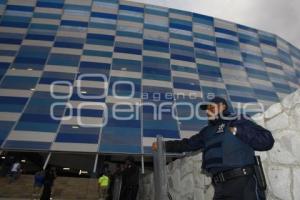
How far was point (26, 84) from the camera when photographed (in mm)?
21188

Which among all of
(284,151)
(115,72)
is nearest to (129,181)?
(284,151)

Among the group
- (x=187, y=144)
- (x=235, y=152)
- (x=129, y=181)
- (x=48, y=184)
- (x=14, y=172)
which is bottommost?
(x=235, y=152)

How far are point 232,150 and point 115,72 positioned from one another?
2043 centimetres

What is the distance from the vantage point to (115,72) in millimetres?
23094

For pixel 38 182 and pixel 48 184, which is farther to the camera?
pixel 38 182

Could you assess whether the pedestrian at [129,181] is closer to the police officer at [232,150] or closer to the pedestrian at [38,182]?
the police officer at [232,150]

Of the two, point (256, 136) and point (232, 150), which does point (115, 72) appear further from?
point (256, 136)

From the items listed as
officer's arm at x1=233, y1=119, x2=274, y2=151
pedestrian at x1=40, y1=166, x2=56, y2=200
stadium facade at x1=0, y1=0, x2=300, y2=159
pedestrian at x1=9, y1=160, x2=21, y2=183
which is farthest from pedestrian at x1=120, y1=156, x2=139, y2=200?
stadium facade at x1=0, y1=0, x2=300, y2=159

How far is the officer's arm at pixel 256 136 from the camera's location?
2.89 m

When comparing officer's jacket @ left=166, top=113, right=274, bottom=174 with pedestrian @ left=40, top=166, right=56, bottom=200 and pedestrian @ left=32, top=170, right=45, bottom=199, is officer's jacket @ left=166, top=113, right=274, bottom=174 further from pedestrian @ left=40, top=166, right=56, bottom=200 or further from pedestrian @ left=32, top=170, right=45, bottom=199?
pedestrian @ left=32, top=170, right=45, bottom=199

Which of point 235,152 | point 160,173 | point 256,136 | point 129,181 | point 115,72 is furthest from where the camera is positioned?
point 115,72

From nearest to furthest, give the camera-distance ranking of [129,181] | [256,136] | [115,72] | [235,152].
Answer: [256,136] < [235,152] < [129,181] < [115,72]

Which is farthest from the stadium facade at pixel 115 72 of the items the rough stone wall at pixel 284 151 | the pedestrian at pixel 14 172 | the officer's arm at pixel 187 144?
the rough stone wall at pixel 284 151

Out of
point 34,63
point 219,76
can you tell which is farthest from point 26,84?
point 219,76
